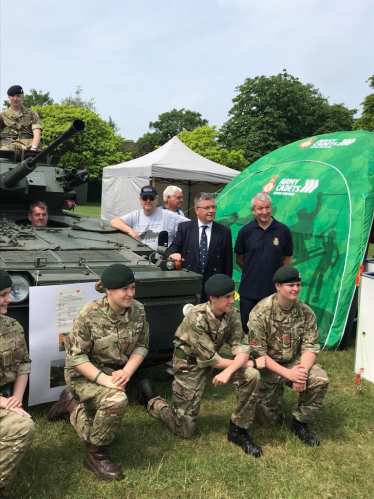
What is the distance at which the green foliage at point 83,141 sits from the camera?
41938mm

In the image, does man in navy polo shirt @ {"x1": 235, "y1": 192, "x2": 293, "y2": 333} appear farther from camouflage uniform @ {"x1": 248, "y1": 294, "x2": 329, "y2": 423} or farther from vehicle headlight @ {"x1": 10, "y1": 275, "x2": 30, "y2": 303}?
vehicle headlight @ {"x1": 10, "y1": 275, "x2": 30, "y2": 303}

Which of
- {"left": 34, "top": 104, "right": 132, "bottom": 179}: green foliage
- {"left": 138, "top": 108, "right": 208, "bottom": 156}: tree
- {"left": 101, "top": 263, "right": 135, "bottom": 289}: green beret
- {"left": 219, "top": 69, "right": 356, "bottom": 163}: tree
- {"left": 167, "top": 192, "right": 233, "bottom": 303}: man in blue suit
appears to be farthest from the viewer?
{"left": 138, "top": 108, "right": 208, "bottom": 156}: tree

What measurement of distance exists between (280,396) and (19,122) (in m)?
5.02

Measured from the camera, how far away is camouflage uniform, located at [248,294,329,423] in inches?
162

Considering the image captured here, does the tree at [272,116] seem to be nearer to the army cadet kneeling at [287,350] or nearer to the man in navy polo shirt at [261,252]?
the man in navy polo shirt at [261,252]

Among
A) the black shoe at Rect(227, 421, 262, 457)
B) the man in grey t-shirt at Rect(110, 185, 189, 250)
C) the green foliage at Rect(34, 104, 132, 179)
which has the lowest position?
the black shoe at Rect(227, 421, 262, 457)

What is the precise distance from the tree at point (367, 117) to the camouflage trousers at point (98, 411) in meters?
23.2

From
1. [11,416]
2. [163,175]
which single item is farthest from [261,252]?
[163,175]

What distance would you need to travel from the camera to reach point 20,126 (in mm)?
6770

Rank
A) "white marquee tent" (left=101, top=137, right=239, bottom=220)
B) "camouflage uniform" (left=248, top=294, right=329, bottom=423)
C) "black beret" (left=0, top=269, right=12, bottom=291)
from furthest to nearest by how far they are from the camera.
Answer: "white marquee tent" (left=101, top=137, right=239, bottom=220)
"camouflage uniform" (left=248, top=294, right=329, bottom=423)
"black beret" (left=0, top=269, right=12, bottom=291)

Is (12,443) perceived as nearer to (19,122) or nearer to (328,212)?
(19,122)

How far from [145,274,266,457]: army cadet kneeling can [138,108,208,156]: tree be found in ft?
174

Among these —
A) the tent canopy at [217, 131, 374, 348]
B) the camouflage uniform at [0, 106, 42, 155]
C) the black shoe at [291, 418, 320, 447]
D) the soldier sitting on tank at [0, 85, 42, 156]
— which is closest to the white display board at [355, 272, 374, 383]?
the tent canopy at [217, 131, 374, 348]

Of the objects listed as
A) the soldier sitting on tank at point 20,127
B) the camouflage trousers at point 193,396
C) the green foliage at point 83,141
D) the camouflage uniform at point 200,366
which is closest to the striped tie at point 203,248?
the camouflage uniform at point 200,366
